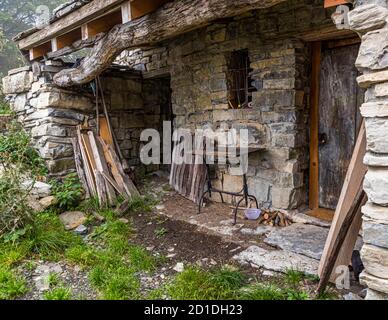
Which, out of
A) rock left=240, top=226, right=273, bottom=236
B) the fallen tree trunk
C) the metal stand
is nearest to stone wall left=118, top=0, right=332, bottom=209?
the metal stand

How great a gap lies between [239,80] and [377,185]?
296 centimetres

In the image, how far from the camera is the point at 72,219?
13.5 feet

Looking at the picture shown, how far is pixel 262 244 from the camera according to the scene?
3.26 metres

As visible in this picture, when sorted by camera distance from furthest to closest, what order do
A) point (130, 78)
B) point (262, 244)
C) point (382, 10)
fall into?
point (130, 78) → point (262, 244) → point (382, 10)

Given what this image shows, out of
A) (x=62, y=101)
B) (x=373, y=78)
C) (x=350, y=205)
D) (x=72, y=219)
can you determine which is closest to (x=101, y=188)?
(x=72, y=219)

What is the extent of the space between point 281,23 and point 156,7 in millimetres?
1435

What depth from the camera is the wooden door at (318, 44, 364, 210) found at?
140 inches

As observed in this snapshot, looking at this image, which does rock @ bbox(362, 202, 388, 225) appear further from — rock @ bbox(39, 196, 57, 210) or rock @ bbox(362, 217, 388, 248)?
rock @ bbox(39, 196, 57, 210)

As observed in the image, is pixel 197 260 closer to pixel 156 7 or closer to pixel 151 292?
pixel 151 292

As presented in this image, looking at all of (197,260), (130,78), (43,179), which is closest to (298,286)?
(197,260)

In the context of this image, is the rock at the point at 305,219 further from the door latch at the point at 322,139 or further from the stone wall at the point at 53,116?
the stone wall at the point at 53,116

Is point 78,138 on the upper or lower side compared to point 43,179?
upper

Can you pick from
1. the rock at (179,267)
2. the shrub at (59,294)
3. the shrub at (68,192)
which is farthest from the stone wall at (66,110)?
the rock at (179,267)
